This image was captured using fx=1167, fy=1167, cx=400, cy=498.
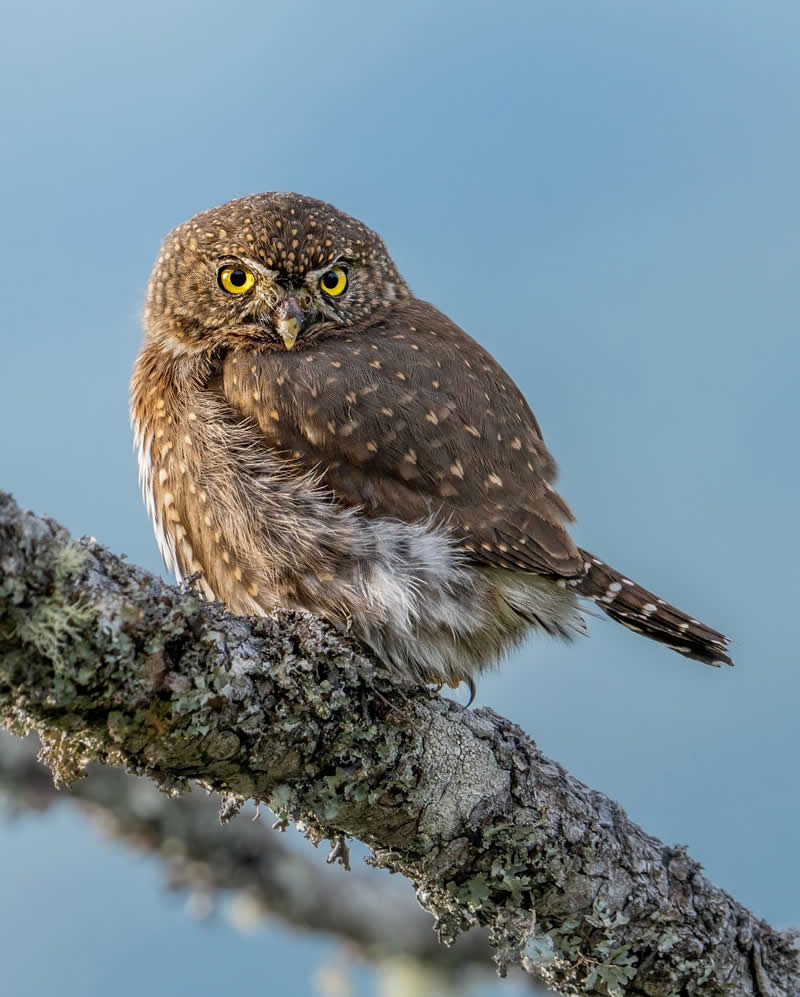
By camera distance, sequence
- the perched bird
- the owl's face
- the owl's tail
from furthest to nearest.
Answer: the owl's face, the owl's tail, the perched bird

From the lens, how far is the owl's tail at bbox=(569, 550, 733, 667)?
319 cm

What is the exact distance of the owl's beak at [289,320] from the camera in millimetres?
3352

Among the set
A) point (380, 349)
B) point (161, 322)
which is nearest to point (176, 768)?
point (380, 349)

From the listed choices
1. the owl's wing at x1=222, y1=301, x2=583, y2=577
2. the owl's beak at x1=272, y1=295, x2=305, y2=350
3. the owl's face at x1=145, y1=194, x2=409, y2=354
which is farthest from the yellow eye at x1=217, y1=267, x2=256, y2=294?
the owl's wing at x1=222, y1=301, x2=583, y2=577

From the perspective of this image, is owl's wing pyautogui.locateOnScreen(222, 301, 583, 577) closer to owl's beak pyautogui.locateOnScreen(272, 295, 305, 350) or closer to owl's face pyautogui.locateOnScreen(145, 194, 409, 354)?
owl's beak pyautogui.locateOnScreen(272, 295, 305, 350)

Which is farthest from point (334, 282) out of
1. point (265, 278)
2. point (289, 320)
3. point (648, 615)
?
point (648, 615)

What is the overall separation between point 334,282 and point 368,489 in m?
0.98

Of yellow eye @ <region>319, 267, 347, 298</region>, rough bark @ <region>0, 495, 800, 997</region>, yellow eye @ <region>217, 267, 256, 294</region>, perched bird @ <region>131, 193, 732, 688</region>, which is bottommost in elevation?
rough bark @ <region>0, 495, 800, 997</region>

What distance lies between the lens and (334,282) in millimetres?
3713

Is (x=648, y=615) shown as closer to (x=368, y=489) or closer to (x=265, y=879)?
(x=368, y=489)

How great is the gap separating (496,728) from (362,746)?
0.45m

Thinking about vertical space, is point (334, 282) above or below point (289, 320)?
above

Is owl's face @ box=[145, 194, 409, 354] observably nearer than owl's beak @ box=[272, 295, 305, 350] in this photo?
No

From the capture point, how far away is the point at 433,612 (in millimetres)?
2977
